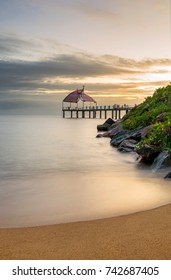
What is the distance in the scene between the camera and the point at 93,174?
11930 mm

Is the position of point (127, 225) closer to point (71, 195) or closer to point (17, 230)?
point (17, 230)

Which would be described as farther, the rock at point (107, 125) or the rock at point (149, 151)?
the rock at point (107, 125)

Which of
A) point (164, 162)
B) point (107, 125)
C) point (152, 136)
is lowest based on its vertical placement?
point (107, 125)

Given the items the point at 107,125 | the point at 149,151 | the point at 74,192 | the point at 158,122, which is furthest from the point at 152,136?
the point at 107,125

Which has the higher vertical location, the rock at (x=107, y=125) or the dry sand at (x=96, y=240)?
the dry sand at (x=96, y=240)

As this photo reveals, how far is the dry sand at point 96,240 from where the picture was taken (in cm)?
398

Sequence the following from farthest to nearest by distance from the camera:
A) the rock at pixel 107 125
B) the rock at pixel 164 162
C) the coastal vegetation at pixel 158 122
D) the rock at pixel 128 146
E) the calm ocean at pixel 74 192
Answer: the rock at pixel 107 125 < the rock at pixel 128 146 < the coastal vegetation at pixel 158 122 < the rock at pixel 164 162 < the calm ocean at pixel 74 192

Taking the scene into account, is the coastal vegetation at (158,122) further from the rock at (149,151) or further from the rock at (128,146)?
the rock at (128,146)

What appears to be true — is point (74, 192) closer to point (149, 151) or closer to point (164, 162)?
point (164, 162)

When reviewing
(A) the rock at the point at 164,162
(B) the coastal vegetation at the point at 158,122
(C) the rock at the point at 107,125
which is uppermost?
(B) the coastal vegetation at the point at 158,122

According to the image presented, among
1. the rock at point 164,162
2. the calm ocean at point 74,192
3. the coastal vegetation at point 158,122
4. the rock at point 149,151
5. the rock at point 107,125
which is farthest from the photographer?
the rock at point 107,125

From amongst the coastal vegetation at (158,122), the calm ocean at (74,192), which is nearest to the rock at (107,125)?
the coastal vegetation at (158,122)

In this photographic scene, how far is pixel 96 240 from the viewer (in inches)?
178

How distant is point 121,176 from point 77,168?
2.80 metres
